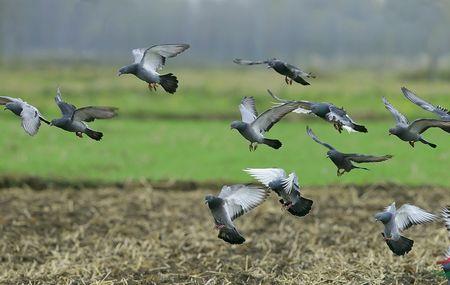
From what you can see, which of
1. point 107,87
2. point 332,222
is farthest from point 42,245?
point 107,87

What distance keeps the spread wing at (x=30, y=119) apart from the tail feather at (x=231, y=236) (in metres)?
1.61

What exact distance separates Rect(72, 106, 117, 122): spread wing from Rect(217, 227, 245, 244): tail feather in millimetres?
1243

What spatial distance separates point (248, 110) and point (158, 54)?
0.88m

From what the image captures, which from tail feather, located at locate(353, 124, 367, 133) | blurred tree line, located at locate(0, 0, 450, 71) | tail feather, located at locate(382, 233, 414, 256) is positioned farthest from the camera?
blurred tree line, located at locate(0, 0, 450, 71)

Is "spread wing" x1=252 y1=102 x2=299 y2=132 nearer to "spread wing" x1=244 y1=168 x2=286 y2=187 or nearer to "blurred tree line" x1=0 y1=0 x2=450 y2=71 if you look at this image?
"spread wing" x1=244 y1=168 x2=286 y2=187

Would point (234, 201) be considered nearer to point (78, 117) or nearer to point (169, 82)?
point (169, 82)

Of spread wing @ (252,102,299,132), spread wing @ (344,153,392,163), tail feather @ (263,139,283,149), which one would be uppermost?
spread wing @ (252,102,299,132)

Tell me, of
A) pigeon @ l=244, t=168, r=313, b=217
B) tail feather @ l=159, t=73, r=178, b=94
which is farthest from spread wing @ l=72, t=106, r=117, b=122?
pigeon @ l=244, t=168, r=313, b=217

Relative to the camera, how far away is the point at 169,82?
5898 mm

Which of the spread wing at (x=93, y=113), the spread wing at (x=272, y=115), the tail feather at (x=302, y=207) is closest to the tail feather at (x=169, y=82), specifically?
the spread wing at (x=93, y=113)

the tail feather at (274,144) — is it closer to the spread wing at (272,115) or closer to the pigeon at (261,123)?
the pigeon at (261,123)

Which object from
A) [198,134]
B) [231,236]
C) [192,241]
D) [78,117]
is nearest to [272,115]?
[231,236]

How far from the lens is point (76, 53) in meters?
29.2

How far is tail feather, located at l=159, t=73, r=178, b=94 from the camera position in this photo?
19.2 ft
